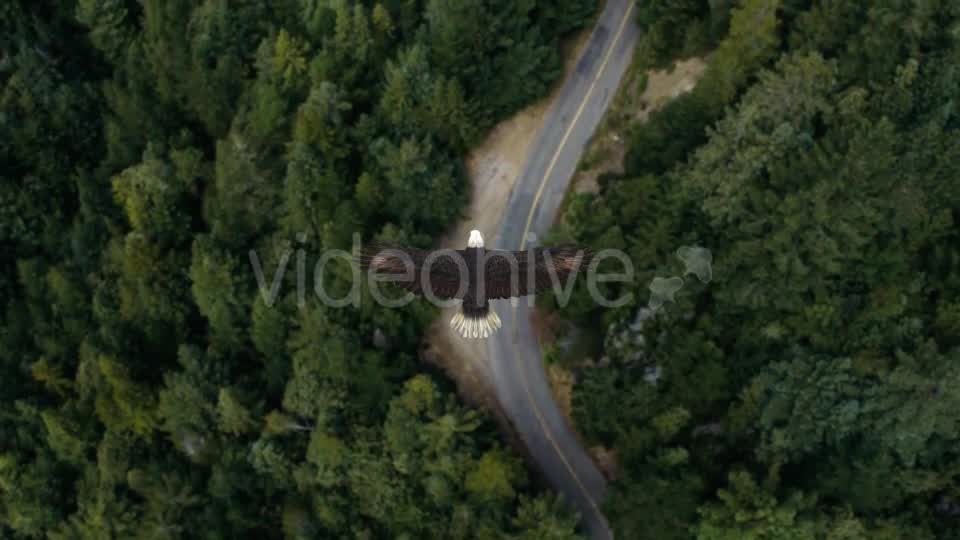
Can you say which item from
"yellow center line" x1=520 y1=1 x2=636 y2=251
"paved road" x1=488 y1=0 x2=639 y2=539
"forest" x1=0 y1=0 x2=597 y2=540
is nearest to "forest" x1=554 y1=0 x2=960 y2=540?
"paved road" x1=488 y1=0 x2=639 y2=539

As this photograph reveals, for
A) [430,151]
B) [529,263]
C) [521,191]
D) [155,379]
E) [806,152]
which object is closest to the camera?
[529,263]

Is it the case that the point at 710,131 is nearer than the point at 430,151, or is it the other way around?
the point at 710,131

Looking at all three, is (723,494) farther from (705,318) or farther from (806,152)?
(806,152)

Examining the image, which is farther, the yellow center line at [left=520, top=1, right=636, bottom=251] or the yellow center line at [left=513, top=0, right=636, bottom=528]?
the yellow center line at [left=520, top=1, right=636, bottom=251]

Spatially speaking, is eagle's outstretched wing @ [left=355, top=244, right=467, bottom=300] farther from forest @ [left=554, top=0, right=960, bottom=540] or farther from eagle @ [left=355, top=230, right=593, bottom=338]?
forest @ [left=554, top=0, right=960, bottom=540]

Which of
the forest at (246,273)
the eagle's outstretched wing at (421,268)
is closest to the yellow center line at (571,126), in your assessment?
the forest at (246,273)

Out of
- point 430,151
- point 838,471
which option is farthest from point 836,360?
point 430,151
